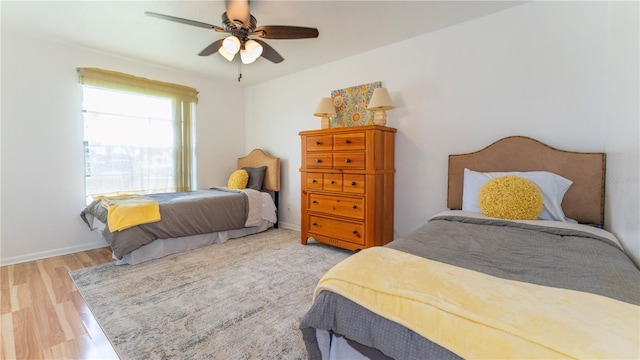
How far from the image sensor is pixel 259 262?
2746 millimetres

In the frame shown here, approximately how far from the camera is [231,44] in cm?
217

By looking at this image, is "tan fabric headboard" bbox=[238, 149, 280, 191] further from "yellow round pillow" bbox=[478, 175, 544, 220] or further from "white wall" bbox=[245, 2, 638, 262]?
"yellow round pillow" bbox=[478, 175, 544, 220]

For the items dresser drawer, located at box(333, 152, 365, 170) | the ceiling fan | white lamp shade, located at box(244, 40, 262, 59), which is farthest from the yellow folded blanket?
dresser drawer, located at box(333, 152, 365, 170)

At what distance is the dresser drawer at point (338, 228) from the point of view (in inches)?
111

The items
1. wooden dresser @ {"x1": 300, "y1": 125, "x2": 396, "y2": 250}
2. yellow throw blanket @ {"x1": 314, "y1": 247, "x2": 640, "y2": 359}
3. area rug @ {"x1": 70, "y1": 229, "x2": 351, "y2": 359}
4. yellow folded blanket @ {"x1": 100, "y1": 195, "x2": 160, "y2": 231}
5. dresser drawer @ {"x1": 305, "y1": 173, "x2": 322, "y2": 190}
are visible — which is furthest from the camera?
dresser drawer @ {"x1": 305, "y1": 173, "x2": 322, "y2": 190}

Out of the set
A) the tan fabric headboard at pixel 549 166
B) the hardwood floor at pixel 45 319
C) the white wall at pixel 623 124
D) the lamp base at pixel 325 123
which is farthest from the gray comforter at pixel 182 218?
the white wall at pixel 623 124

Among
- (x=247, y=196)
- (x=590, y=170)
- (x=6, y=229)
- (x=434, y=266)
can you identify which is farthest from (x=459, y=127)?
(x=6, y=229)

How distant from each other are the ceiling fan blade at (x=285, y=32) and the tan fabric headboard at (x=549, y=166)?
5.74 ft

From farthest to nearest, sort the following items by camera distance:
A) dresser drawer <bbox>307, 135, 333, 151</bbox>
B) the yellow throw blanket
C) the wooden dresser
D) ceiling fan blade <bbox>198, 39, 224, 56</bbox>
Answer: dresser drawer <bbox>307, 135, 333, 151</bbox>, the wooden dresser, ceiling fan blade <bbox>198, 39, 224, 56</bbox>, the yellow throw blanket

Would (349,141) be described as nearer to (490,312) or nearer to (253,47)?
(253,47)

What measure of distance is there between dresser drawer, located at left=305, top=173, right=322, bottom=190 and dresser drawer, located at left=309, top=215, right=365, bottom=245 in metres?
0.36

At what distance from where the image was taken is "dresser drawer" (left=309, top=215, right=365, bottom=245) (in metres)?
2.83

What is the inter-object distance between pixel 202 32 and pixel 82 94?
175 cm

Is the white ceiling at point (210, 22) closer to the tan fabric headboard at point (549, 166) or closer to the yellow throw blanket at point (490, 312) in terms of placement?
the tan fabric headboard at point (549, 166)
